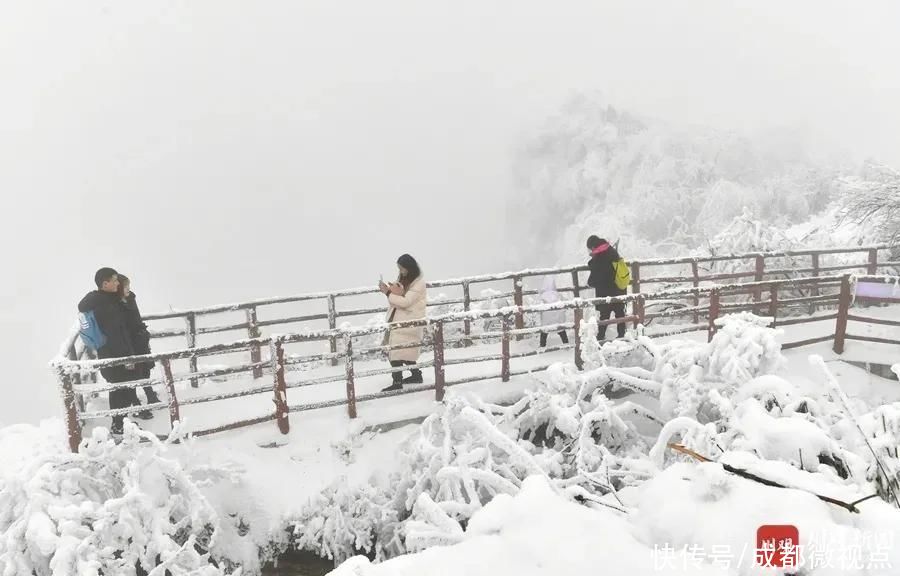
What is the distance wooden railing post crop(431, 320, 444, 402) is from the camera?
21.4 ft

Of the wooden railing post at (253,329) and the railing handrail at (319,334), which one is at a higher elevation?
the railing handrail at (319,334)

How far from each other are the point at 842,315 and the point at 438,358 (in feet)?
20.2

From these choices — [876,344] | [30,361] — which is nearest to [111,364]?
[876,344]

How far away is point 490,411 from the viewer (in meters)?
6.05

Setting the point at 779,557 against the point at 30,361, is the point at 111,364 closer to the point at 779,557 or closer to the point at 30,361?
the point at 779,557

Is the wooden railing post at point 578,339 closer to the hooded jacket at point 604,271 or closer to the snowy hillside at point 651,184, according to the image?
the hooded jacket at point 604,271

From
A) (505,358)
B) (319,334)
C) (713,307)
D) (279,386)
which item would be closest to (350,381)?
(319,334)

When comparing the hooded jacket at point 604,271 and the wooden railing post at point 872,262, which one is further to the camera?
the wooden railing post at point 872,262

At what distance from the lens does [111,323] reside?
238 inches

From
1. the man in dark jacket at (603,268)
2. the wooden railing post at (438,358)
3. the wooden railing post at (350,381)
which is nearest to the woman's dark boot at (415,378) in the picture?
the wooden railing post at (438,358)

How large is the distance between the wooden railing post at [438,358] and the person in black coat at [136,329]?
3.22m

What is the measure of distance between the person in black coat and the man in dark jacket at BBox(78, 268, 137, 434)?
20 centimetres

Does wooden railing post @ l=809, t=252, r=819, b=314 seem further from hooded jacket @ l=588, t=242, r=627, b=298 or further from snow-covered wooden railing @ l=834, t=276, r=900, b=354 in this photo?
hooded jacket @ l=588, t=242, r=627, b=298

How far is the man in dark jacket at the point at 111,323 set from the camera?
5.99 m
